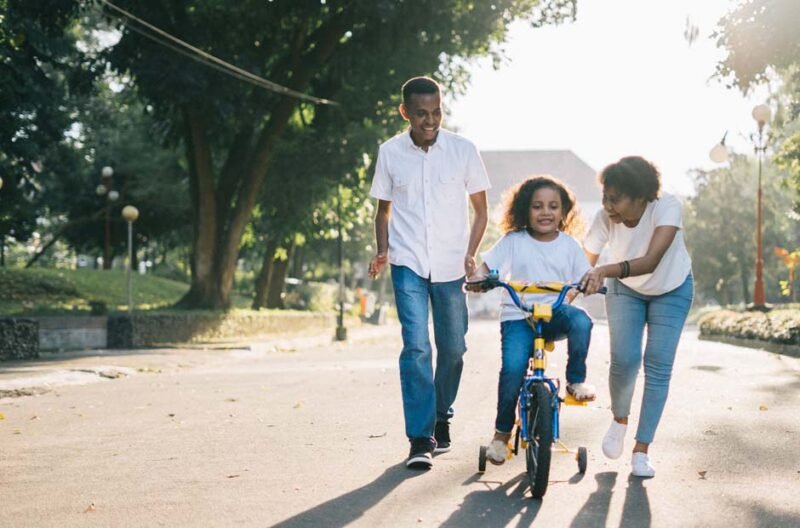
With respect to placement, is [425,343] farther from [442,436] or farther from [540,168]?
[540,168]

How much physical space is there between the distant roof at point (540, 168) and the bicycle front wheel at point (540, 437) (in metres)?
105

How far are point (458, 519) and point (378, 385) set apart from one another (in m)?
8.05

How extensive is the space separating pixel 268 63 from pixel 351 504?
25.0 meters

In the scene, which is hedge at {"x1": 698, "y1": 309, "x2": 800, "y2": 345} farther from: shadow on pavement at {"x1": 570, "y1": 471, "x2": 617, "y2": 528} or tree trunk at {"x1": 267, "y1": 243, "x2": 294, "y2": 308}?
shadow on pavement at {"x1": 570, "y1": 471, "x2": 617, "y2": 528}

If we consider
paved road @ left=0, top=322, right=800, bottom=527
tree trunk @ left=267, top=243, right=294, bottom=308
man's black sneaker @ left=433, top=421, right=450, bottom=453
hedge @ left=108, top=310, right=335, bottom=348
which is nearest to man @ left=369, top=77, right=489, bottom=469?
man's black sneaker @ left=433, top=421, right=450, bottom=453

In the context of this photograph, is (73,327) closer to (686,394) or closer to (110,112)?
(686,394)

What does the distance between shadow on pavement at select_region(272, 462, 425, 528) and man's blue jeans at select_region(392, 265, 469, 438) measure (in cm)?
43

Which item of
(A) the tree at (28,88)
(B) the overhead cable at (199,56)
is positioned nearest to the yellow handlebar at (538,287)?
(A) the tree at (28,88)

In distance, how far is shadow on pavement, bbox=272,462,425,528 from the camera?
16.8ft

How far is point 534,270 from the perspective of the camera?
6.37 meters

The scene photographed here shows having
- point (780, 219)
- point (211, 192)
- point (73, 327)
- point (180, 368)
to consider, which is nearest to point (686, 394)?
point (180, 368)

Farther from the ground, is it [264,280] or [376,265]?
[264,280]

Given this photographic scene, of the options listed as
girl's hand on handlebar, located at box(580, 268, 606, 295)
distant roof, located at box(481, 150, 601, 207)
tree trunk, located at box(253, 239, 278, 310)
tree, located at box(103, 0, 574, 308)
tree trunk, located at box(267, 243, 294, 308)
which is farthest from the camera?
distant roof, located at box(481, 150, 601, 207)

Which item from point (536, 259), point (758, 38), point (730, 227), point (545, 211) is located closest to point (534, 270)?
point (536, 259)
